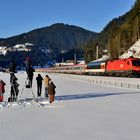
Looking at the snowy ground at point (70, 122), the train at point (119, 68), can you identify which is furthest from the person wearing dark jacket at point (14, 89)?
the train at point (119, 68)

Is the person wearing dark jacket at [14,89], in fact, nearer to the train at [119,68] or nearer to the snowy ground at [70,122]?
the snowy ground at [70,122]

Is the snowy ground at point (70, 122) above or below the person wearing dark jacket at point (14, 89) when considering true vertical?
below

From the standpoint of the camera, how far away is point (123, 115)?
14.8 m

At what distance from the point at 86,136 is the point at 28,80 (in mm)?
10337

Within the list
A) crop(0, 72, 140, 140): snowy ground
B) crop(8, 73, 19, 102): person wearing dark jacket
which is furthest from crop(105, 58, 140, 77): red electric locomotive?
crop(0, 72, 140, 140): snowy ground

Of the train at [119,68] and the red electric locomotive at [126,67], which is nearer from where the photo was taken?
the red electric locomotive at [126,67]

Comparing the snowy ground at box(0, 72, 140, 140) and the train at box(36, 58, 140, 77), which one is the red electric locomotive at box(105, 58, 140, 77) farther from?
the snowy ground at box(0, 72, 140, 140)

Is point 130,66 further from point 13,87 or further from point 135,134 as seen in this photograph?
point 135,134

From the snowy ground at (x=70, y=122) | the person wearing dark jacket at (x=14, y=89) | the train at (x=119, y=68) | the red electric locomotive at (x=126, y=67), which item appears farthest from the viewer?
the train at (x=119, y=68)

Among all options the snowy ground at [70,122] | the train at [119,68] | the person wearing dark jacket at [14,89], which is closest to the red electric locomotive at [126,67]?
the train at [119,68]

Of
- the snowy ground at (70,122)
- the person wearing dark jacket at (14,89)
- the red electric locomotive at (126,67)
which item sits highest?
the red electric locomotive at (126,67)

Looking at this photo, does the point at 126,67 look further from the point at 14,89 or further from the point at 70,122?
the point at 70,122

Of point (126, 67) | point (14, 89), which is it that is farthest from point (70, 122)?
point (126, 67)

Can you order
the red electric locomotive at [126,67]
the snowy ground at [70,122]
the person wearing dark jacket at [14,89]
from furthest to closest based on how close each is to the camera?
the red electric locomotive at [126,67] < the person wearing dark jacket at [14,89] < the snowy ground at [70,122]
